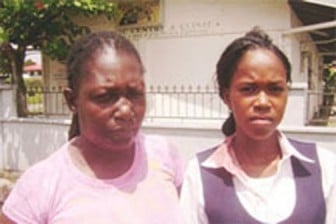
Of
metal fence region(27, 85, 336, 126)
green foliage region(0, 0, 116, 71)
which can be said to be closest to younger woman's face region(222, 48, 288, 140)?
metal fence region(27, 85, 336, 126)

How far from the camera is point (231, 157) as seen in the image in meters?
1.69

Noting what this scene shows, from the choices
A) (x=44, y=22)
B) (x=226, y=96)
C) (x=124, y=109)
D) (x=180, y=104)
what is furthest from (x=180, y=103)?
(x=124, y=109)

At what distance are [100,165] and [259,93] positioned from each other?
22.7 inches

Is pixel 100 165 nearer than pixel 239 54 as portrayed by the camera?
Yes

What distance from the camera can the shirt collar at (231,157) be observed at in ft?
5.41

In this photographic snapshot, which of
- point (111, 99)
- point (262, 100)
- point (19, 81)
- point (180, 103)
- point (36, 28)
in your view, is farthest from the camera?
point (19, 81)

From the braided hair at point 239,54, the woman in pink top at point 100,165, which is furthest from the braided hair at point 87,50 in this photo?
the braided hair at point 239,54

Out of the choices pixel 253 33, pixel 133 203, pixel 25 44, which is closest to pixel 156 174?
pixel 133 203

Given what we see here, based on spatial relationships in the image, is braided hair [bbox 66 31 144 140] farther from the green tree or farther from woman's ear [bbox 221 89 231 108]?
the green tree

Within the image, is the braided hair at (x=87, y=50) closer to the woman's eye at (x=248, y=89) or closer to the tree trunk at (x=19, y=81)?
the woman's eye at (x=248, y=89)

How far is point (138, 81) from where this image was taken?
1500 millimetres

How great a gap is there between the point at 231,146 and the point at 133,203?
0.45 metres

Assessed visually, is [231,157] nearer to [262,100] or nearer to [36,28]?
[262,100]

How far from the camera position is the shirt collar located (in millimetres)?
1648
